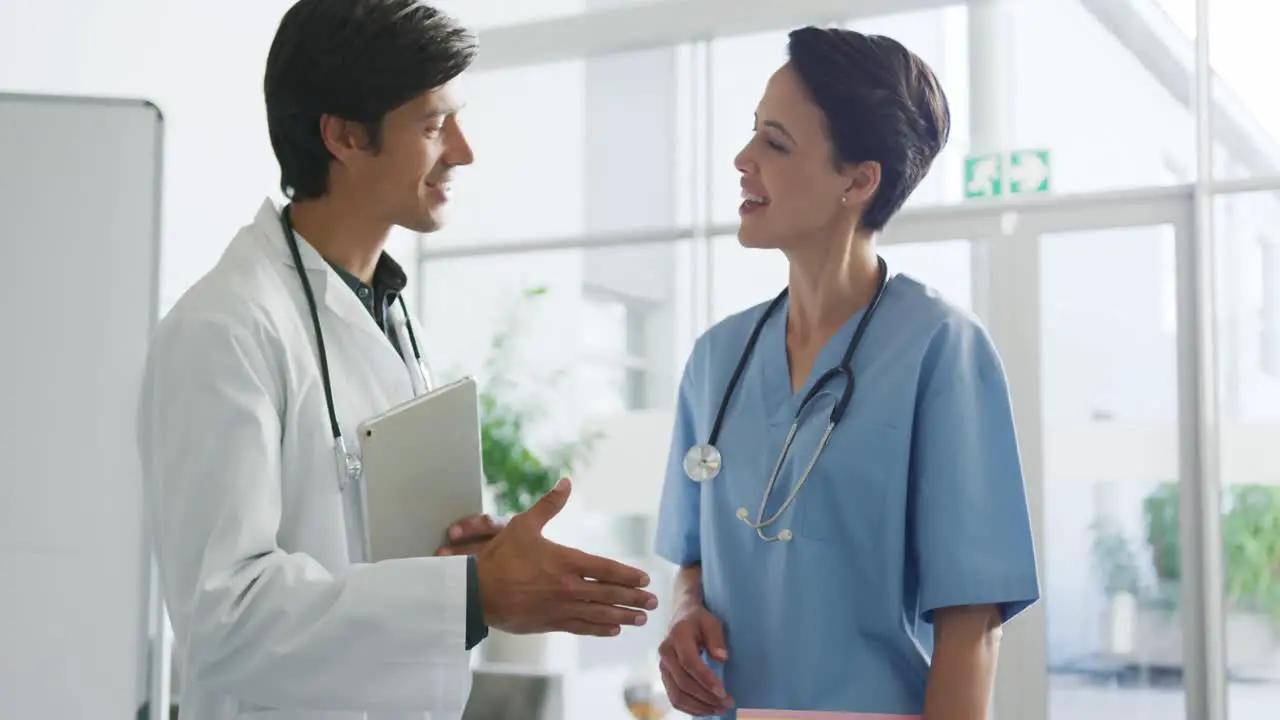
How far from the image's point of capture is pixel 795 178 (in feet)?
5.07

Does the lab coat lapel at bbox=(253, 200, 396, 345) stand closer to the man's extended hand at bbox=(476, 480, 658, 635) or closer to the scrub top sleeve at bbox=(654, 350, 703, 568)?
the man's extended hand at bbox=(476, 480, 658, 635)

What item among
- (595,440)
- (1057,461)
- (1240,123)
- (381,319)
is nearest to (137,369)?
(381,319)

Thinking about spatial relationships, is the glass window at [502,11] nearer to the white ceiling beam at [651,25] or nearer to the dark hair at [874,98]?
the white ceiling beam at [651,25]

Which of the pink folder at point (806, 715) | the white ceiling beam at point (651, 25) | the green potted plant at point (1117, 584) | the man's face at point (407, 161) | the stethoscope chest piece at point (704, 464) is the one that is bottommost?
the green potted plant at point (1117, 584)

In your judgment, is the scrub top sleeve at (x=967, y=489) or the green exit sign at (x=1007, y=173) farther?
the green exit sign at (x=1007, y=173)

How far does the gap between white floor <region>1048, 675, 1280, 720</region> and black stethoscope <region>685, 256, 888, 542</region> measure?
3.41 m

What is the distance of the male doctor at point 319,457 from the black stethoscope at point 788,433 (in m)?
0.30

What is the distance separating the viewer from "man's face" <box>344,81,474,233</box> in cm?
140

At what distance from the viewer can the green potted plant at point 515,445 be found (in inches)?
197

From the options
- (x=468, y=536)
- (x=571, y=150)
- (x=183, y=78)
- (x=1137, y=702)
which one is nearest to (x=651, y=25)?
(x=571, y=150)

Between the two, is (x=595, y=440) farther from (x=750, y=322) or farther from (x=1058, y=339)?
(x=750, y=322)

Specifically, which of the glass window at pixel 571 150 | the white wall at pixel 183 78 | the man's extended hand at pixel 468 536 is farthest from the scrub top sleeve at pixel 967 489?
the glass window at pixel 571 150

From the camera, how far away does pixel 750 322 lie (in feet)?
5.57

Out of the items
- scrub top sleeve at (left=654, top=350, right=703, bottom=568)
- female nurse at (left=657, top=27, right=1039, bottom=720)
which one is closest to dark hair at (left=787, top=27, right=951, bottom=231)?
female nurse at (left=657, top=27, right=1039, bottom=720)
